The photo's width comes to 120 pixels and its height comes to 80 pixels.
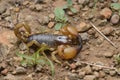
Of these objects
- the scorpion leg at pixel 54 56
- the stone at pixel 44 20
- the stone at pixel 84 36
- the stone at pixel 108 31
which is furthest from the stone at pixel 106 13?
the scorpion leg at pixel 54 56

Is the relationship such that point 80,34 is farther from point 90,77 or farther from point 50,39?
point 90,77

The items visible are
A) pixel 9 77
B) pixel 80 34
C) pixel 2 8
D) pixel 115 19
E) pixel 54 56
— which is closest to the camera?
pixel 9 77

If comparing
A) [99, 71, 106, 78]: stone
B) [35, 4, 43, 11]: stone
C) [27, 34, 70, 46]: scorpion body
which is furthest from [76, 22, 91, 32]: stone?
[99, 71, 106, 78]: stone

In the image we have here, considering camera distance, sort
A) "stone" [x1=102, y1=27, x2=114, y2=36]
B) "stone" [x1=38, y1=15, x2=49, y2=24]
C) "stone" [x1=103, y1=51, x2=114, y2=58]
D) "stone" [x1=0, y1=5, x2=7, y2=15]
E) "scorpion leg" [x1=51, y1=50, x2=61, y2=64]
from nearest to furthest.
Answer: "scorpion leg" [x1=51, y1=50, x2=61, y2=64], "stone" [x1=103, y1=51, x2=114, y2=58], "stone" [x1=102, y1=27, x2=114, y2=36], "stone" [x1=38, y1=15, x2=49, y2=24], "stone" [x1=0, y1=5, x2=7, y2=15]

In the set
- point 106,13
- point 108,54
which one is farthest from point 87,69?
point 106,13

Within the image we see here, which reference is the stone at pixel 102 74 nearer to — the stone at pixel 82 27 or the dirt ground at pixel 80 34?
the dirt ground at pixel 80 34

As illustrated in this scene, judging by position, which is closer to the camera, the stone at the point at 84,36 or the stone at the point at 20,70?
the stone at the point at 20,70

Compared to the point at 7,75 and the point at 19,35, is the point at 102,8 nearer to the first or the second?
the point at 19,35

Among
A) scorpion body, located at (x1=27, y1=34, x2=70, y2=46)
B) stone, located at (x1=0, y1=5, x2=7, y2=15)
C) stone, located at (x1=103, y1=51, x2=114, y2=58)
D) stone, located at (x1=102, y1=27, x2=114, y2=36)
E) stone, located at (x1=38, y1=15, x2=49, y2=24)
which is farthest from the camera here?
stone, located at (x1=0, y1=5, x2=7, y2=15)

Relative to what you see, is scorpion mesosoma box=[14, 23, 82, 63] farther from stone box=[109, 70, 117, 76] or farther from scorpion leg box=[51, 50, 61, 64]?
stone box=[109, 70, 117, 76]
